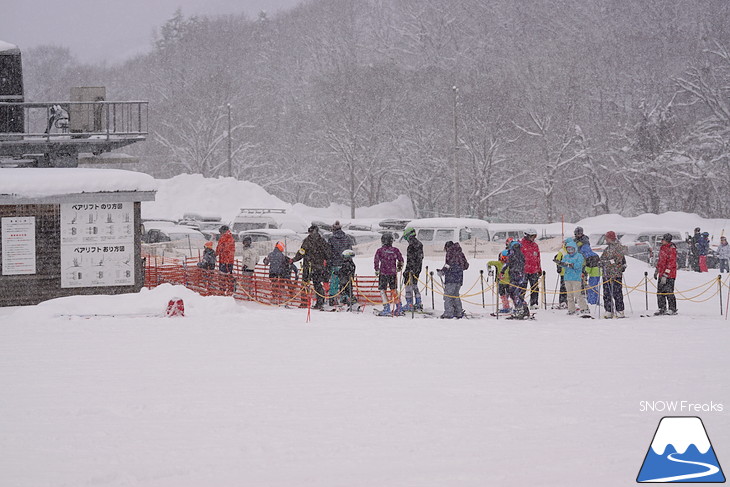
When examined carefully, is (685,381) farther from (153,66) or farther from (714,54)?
(153,66)

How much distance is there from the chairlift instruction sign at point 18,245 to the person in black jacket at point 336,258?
674 centimetres

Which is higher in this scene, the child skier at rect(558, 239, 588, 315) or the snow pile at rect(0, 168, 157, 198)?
the snow pile at rect(0, 168, 157, 198)

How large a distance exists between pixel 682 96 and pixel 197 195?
3645 cm

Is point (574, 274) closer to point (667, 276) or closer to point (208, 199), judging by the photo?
point (667, 276)

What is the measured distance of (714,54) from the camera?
63.4m

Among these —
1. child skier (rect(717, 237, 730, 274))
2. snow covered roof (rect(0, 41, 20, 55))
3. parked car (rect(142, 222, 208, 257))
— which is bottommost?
child skier (rect(717, 237, 730, 274))

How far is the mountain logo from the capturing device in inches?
272

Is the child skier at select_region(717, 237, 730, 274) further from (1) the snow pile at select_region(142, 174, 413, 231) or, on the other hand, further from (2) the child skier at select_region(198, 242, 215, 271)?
(1) the snow pile at select_region(142, 174, 413, 231)

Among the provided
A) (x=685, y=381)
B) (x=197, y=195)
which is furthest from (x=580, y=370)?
(x=197, y=195)

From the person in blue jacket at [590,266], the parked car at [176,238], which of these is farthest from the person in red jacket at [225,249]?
the parked car at [176,238]

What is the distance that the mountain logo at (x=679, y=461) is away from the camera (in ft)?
22.7

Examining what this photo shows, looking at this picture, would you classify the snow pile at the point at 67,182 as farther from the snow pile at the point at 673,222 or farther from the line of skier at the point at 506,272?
the snow pile at the point at 673,222

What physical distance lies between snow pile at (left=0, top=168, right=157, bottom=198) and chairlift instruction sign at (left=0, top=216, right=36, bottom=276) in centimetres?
66

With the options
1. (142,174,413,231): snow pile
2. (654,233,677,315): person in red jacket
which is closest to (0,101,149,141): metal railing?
(654,233,677,315): person in red jacket
